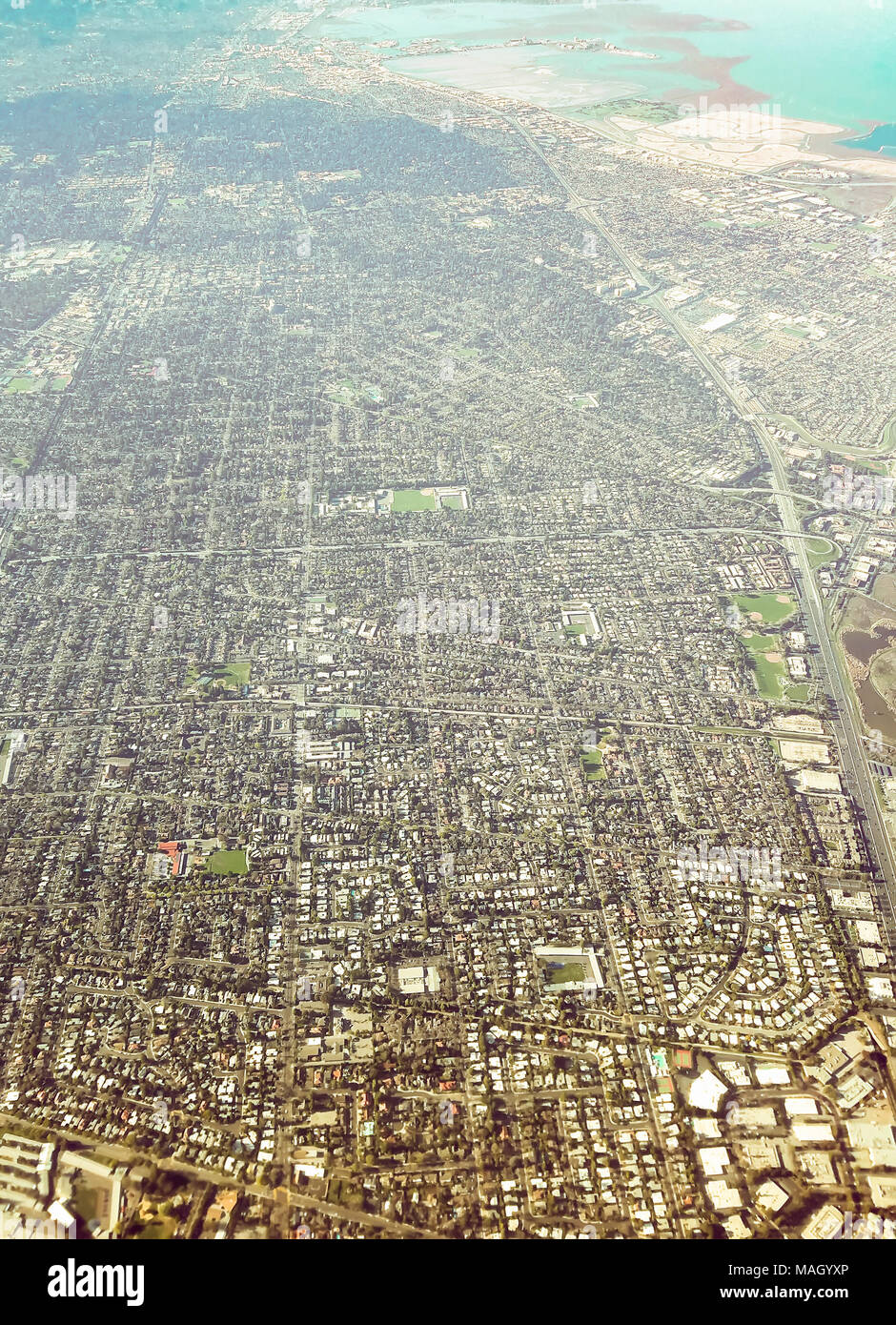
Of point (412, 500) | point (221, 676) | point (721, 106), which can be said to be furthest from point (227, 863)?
point (721, 106)

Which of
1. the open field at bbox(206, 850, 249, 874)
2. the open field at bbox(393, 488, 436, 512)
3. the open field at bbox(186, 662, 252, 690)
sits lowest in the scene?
the open field at bbox(206, 850, 249, 874)

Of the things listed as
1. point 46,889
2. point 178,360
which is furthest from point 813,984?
point 178,360

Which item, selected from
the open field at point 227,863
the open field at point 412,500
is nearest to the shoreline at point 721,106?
the open field at point 412,500

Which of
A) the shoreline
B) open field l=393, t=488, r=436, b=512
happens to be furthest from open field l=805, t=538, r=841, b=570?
the shoreline

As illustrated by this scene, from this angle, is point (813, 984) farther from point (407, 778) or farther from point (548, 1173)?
point (407, 778)

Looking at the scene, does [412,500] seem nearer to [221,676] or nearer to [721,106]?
[221,676]

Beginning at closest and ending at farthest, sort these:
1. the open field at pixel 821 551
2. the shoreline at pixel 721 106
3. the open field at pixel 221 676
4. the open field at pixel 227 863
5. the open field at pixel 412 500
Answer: the open field at pixel 227 863 < the open field at pixel 221 676 < the open field at pixel 821 551 < the open field at pixel 412 500 < the shoreline at pixel 721 106

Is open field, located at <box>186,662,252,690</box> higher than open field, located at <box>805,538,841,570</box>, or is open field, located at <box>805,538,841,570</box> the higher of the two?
open field, located at <box>805,538,841,570</box>

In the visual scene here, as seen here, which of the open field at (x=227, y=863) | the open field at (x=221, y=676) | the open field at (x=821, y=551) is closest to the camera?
the open field at (x=227, y=863)

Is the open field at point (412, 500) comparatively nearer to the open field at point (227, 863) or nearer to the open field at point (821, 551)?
the open field at point (821, 551)

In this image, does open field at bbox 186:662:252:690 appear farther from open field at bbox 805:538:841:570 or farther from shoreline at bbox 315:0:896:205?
shoreline at bbox 315:0:896:205

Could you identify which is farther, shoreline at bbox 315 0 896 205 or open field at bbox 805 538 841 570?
shoreline at bbox 315 0 896 205
